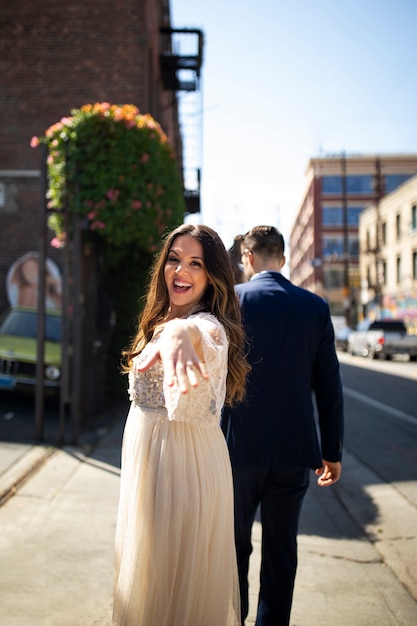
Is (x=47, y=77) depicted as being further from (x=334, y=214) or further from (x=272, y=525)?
(x=334, y=214)

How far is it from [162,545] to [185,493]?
200 millimetres

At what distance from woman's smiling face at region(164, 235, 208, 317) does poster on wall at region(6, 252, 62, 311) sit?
12259 millimetres

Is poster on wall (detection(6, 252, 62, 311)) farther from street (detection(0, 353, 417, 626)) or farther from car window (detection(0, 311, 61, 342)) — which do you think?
street (detection(0, 353, 417, 626))

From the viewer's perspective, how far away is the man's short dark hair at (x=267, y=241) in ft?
10.3

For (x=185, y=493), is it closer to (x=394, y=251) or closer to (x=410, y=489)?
(x=410, y=489)

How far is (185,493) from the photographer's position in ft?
7.02

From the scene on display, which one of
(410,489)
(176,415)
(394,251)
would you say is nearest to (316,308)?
(176,415)

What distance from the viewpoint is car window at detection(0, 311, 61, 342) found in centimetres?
1029

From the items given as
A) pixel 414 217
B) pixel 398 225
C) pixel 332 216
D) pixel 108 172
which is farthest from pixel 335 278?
pixel 108 172

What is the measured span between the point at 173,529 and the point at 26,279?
42.4ft

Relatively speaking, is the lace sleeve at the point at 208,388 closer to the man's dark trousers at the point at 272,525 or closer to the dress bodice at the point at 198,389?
the dress bodice at the point at 198,389

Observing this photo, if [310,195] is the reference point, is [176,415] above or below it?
below

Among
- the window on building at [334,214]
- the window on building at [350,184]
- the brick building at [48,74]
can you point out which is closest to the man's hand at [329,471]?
the brick building at [48,74]

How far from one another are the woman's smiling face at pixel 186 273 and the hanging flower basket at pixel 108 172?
225 inches
